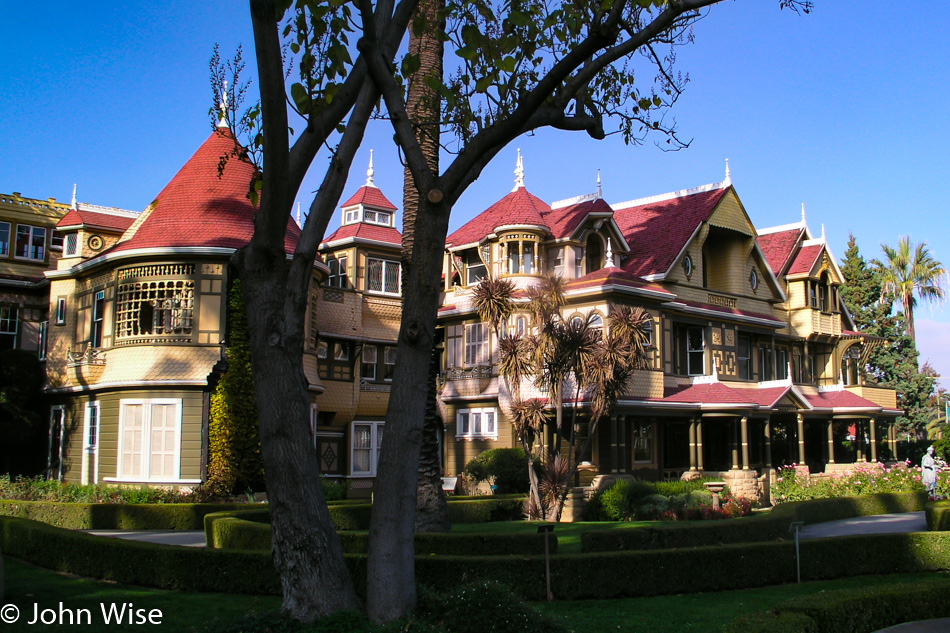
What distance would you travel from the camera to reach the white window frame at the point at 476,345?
35.6m

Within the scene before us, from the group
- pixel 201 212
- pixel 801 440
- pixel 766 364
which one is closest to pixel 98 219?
pixel 201 212

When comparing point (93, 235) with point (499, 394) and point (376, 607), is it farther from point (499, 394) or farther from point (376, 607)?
point (376, 607)

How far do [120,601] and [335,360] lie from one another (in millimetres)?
22961

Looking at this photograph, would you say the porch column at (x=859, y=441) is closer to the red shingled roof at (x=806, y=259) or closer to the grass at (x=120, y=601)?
the red shingled roof at (x=806, y=259)

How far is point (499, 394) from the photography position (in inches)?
1336

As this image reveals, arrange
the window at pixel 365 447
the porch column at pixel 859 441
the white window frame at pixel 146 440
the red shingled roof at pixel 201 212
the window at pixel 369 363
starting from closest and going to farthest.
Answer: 1. the white window frame at pixel 146 440
2. the red shingled roof at pixel 201 212
3. the window at pixel 365 447
4. the window at pixel 369 363
5. the porch column at pixel 859 441

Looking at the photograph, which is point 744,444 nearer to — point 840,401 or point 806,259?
point 840,401

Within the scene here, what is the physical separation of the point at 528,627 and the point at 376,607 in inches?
66.6

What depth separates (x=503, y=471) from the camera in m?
31.5

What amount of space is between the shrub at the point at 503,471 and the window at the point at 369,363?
7.09 m


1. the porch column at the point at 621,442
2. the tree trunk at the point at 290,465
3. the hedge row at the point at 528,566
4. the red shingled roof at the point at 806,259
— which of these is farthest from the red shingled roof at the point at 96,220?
the red shingled roof at the point at 806,259

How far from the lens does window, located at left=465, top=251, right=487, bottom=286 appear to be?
122 ft

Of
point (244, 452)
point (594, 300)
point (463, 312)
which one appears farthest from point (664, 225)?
point (244, 452)

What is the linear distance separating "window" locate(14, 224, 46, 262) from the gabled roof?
18.9 ft
